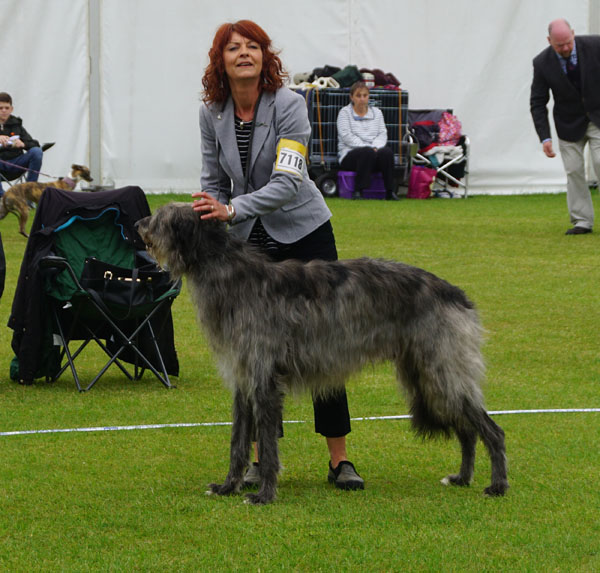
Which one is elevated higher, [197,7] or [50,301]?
[197,7]

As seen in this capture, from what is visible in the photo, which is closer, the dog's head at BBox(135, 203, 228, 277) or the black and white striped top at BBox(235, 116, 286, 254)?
the dog's head at BBox(135, 203, 228, 277)

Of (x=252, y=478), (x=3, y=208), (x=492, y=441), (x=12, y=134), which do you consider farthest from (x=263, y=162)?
(x=12, y=134)

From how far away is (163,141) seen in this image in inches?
733

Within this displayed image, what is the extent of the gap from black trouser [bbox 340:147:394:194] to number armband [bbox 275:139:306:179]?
12.6 meters

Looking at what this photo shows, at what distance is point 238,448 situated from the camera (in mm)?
4539

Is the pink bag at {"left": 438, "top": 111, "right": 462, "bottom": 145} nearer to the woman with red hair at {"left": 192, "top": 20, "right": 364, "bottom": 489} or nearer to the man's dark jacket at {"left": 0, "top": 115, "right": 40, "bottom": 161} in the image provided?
the man's dark jacket at {"left": 0, "top": 115, "right": 40, "bottom": 161}

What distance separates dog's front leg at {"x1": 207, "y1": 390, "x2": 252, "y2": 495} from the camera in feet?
14.9

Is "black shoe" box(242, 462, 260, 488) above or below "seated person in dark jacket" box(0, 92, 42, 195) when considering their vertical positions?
below

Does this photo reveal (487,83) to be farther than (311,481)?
Yes

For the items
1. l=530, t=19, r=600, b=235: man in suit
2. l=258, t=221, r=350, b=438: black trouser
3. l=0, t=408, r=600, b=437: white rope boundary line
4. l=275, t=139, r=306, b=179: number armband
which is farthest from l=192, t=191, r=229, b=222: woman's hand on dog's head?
l=530, t=19, r=600, b=235: man in suit

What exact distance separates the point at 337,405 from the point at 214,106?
1383 millimetres

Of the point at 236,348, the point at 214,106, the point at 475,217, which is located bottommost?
the point at 475,217

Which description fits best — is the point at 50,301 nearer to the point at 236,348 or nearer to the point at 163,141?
the point at 236,348

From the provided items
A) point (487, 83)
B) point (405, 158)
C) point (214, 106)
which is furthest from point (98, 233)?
point (487, 83)
